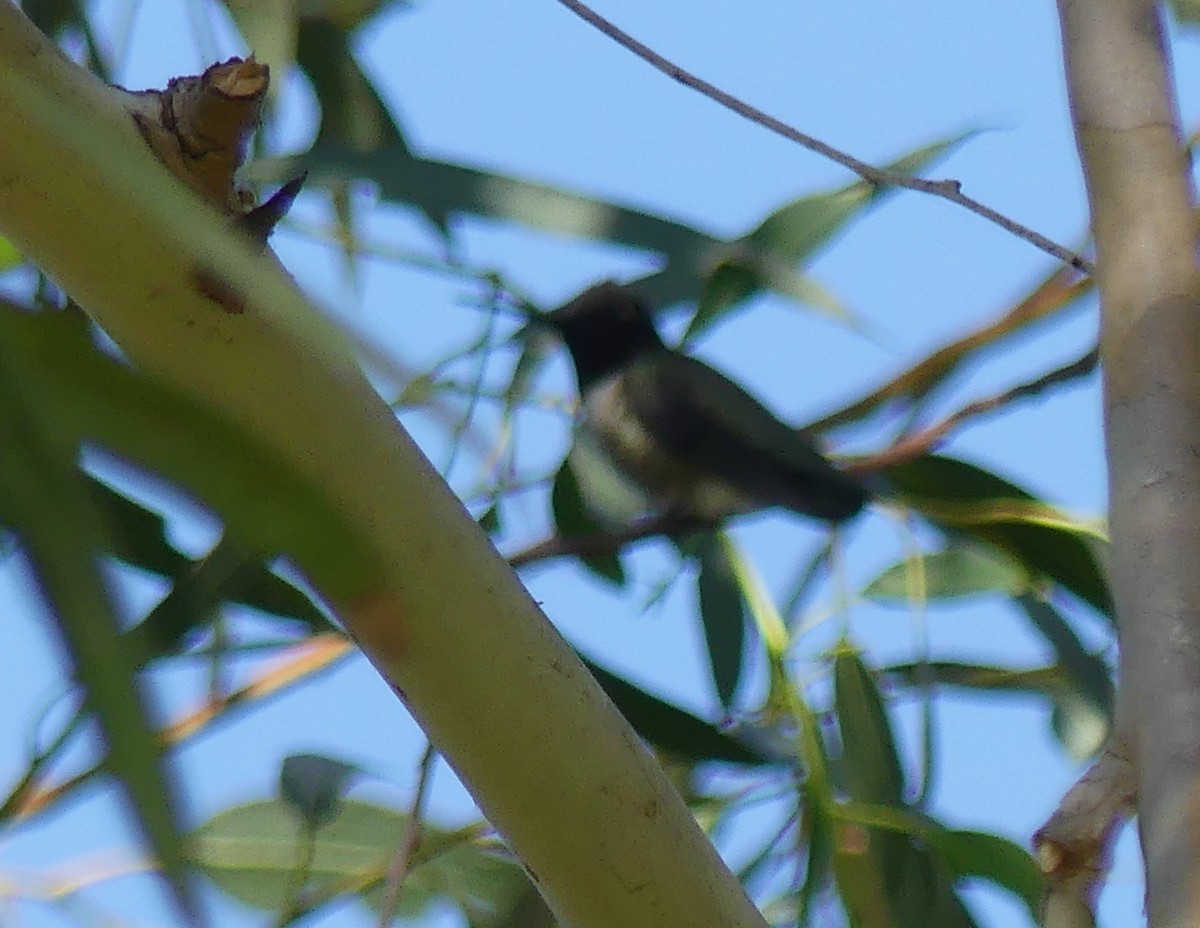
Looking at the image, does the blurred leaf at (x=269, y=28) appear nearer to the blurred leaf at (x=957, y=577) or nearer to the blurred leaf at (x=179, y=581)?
the blurred leaf at (x=179, y=581)

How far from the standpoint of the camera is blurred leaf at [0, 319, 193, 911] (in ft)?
0.76

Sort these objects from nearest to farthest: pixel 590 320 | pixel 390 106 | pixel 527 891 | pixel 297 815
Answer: pixel 297 815 < pixel 527 891 < pixel 390 106 < pixel 590 320

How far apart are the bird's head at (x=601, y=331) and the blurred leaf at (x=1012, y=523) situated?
0.84 metres

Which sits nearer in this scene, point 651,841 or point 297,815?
point 651,841

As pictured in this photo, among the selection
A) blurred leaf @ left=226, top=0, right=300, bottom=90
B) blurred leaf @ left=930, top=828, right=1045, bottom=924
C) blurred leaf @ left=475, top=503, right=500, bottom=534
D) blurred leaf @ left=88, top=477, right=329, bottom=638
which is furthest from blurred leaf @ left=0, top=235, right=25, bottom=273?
blurred leaf @ left=930, top=828, right=1045, bottom=924

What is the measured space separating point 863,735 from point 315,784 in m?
0.34

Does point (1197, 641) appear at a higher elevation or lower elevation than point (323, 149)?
lower

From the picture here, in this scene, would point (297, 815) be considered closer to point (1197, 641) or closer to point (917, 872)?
point (917, 872)

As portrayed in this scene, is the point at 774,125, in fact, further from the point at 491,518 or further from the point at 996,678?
the point at 996,678

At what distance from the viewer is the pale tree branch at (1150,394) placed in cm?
58

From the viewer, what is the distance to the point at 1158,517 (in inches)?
24.8

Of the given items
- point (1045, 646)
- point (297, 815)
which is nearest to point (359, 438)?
point (297, 815)

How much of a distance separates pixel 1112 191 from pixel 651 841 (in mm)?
329

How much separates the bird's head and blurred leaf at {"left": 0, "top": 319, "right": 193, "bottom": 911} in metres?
1.78
